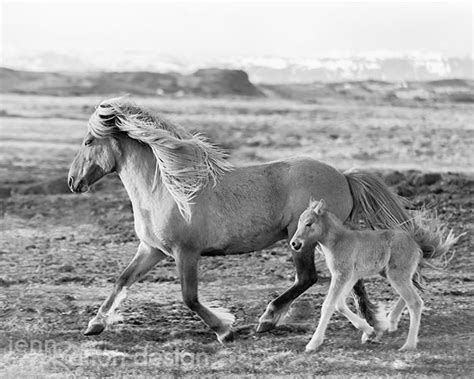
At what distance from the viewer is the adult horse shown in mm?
6703

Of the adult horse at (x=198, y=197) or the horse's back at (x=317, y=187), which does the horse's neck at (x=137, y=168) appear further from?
the horse's back at (x=317, y=187)

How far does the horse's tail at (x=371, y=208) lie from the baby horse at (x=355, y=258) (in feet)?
2.00

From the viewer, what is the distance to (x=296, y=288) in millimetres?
6770

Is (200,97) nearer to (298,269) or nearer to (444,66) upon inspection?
(444,66)

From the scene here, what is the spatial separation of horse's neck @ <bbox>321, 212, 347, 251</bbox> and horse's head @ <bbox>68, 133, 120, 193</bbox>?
5.83 ft

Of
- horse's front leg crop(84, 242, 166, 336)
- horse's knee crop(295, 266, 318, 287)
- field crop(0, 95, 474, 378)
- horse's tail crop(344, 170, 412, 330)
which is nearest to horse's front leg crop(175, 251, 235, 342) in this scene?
field crop(0, 95, 474, 378)

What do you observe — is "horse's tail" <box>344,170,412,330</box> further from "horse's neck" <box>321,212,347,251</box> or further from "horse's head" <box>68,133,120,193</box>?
"horse's head" <box>68,133,120,193</box>

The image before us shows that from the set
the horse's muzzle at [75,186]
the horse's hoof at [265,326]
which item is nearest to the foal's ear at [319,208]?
the horse's hoof at [265,326]

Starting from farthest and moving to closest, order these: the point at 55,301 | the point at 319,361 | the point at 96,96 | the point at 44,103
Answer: the point at 96,96, the point at 44,103, the point at 55,301, the point at 319,361

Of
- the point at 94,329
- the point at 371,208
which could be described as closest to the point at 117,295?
the point at 94,329

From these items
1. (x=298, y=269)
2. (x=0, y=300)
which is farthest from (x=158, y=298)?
(x=298, y=269)

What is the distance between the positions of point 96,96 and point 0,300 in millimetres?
29622

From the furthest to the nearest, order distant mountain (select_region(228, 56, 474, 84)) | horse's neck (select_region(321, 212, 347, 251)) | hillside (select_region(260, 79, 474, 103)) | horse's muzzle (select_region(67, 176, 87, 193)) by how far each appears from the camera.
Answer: hillside (select_region(260, 79, 474, 103))
distant mountain (select_region(228, 56, 474, 84))
horse's muzzle (select_region(67, 176, 87, 193))
horse's neck (select_region(321, 212, 347, 251))

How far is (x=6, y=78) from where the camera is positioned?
125 ft
